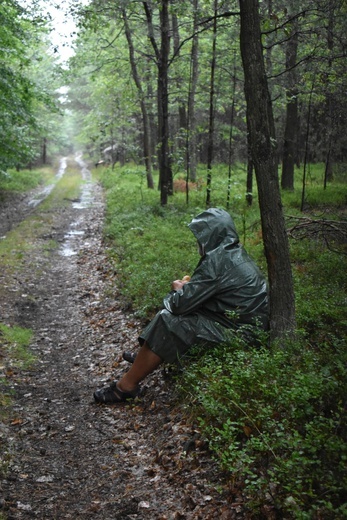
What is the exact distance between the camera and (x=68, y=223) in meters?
18.3

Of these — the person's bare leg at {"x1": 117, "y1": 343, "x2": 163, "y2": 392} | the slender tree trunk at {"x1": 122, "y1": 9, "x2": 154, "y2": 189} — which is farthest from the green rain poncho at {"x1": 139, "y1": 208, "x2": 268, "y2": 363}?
the slender tree trunk at {"x1": 122, "y1": 9, "x2": 154, "y2": 189}

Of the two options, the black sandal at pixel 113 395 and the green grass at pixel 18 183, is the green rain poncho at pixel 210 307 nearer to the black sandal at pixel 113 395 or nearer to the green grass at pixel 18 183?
the black sandal at pixel 113 395

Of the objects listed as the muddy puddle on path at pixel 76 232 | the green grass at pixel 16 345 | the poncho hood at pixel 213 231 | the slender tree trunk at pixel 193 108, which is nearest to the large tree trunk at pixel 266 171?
the poncho hood at pixel 213 231

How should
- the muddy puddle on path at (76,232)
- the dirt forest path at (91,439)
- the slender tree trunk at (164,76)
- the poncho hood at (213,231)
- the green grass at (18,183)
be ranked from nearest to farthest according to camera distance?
the dirt forest path at (91,439) → the poncho hood at (213,231) → the slender tree trunk at (164,76) → the muddy puddle on path at (76,232) → the green grass at (18,183)

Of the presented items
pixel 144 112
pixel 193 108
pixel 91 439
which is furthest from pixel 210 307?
pixel 144 112

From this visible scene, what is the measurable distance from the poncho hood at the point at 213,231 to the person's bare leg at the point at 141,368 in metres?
1.39

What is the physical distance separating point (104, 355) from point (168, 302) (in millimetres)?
2370

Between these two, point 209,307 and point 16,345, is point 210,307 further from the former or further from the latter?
point 16,345

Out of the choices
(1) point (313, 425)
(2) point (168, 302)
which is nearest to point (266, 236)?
(2) point (168, 302)

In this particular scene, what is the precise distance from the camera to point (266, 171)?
15.9ft

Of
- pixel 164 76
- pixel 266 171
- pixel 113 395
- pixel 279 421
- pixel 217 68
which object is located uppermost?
pixel 217 68

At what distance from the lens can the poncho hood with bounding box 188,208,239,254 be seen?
17.6 feet

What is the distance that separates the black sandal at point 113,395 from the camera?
17.9ft

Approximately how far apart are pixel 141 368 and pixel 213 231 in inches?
73.3
